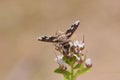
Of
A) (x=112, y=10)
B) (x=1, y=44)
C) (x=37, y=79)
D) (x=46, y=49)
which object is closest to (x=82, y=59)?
(x=37, y=79)

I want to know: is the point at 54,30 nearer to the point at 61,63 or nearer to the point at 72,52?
the point at 61,63

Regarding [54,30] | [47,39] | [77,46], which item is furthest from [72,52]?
[54,30]

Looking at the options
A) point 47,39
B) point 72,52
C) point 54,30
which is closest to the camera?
point 47,39

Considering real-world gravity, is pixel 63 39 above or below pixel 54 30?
below

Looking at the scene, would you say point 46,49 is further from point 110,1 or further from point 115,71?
point 110,1

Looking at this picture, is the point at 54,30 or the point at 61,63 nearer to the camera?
the point at 61,63

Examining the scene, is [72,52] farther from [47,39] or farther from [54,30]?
[54,30]

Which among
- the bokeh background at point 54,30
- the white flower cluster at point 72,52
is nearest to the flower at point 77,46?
the white flower cluster at point 72,52

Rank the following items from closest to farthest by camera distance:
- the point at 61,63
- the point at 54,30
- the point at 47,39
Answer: the point at 47,39, the point at 61,63, the point at 54,30
